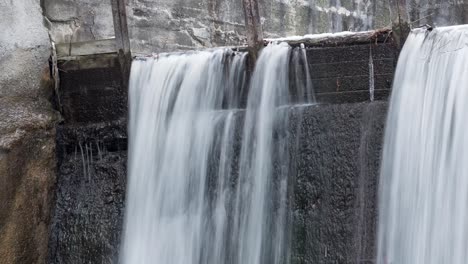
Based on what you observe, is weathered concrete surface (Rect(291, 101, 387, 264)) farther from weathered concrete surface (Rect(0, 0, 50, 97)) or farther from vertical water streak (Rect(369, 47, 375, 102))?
weathered concrete surface (Rect(0, 0, 50, 97))

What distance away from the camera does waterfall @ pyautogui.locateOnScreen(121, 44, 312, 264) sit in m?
4.62

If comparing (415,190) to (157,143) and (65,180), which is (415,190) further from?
(65,180)

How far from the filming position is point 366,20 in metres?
8.02

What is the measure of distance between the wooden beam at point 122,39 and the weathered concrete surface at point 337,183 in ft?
4.85

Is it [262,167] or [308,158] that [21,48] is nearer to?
[262,167]

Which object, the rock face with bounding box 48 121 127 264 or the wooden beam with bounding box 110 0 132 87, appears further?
the wooden beam with bounding box 110 0 132 87

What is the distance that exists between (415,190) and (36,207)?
2.55 meters

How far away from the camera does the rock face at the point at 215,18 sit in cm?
595

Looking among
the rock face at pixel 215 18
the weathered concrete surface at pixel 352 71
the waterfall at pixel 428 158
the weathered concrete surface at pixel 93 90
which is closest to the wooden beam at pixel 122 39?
the weathered concrete surface at pixel 93 90

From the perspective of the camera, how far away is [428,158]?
4148mm

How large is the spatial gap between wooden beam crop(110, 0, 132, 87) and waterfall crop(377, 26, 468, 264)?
6.47 ft

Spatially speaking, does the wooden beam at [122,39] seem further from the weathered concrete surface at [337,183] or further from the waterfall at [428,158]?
the waterfall at [428,158]

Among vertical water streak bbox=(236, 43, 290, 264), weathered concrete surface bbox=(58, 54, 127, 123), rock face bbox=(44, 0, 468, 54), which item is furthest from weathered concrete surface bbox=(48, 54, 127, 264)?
vertical water streak bbox=(236, 43, 290, 264)

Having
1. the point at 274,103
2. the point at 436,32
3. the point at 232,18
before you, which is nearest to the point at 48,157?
the point at 274,103
